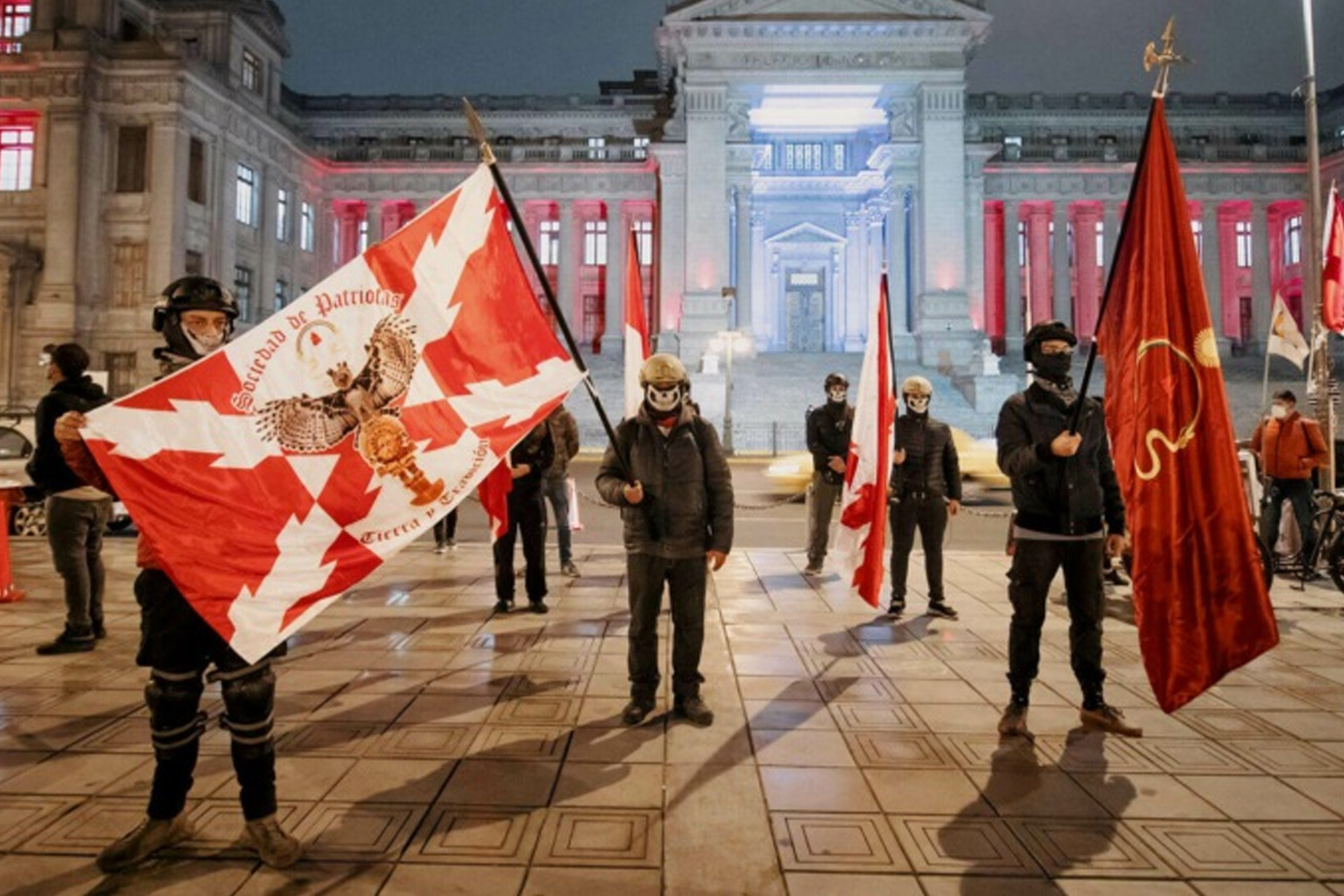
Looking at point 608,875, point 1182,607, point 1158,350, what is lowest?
point 608,875

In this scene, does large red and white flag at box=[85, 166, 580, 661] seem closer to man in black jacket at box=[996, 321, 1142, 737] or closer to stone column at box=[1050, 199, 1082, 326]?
man in black jacket at box=[996, 321, 1142, 737]

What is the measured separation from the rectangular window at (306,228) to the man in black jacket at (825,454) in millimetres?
39932

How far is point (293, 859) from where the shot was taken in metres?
3.20

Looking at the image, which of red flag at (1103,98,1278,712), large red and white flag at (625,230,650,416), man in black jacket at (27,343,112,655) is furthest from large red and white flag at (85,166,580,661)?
large red and white flag at (625,230,650,416)

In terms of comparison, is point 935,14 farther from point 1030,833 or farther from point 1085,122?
point 1030,833

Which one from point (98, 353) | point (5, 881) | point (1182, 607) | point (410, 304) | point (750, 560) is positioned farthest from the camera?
point (98, 353)

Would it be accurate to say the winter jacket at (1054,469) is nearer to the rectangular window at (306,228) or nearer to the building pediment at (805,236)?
the building pediment at (805,236)

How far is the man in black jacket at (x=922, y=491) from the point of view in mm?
7715

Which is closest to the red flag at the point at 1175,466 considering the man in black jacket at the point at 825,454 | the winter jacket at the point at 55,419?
the man in black jacket at the point at 825,454

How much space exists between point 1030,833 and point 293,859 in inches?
117

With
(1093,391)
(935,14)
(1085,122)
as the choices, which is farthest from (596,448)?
(1085,122)

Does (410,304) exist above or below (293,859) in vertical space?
above

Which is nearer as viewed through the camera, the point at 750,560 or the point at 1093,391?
the point at 750,560

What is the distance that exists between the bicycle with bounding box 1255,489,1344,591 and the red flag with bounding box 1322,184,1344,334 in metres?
2.83
